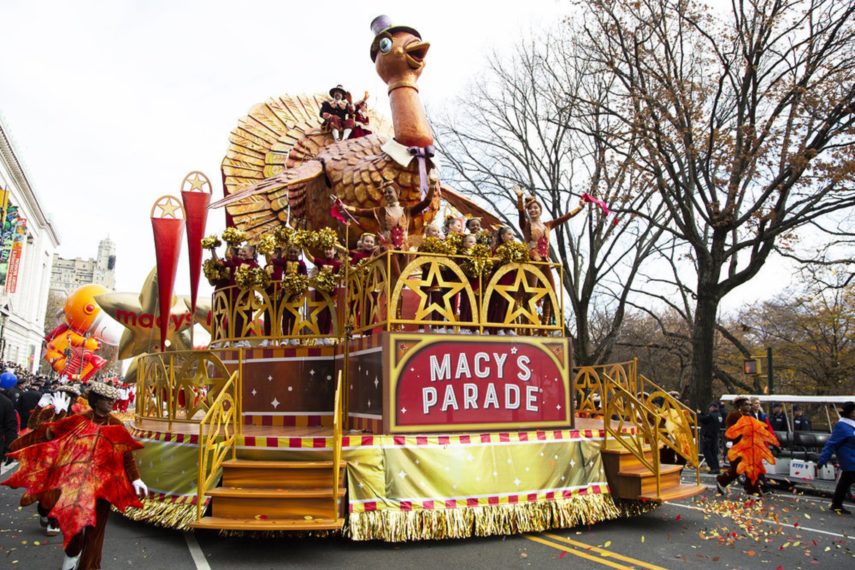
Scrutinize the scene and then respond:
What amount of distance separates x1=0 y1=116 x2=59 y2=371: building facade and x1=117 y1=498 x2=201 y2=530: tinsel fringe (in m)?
36.7

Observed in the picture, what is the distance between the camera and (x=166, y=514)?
6883 mm

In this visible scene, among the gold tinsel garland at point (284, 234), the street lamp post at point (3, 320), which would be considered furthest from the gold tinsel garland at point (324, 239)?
the street lamp post at point (3, 320)

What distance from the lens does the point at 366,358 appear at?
747cm

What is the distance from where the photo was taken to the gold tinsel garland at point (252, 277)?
8969 millimetres

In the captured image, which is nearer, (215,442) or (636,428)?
(215,442)

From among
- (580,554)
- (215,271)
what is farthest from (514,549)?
(215,271)

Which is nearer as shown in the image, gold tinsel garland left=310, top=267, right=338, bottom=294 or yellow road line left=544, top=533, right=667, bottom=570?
yellow road line left=544, top=533, right=667, bottom=570

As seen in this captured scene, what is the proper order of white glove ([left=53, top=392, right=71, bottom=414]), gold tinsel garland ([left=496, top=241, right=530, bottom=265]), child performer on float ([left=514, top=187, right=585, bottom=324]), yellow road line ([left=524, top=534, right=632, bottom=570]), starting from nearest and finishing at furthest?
1. yellow road line ([left=524, top=534, right=632, bottom=570])
2. white glove ([left=53, top=392, right=71, bottom=414])
3. gold tinsel garland ([left=496, top=241, right=530, bottom=265])
4. child performer on float ([left=514, top=187, right=585, bottom=324])

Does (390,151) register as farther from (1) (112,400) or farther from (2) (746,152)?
(2) (746,152)

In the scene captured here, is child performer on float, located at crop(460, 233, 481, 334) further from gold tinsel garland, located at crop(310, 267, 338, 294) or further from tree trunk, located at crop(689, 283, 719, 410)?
tree trunk, located at crop(689, 283, 719, 410)

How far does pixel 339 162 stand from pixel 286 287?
285 centimetres

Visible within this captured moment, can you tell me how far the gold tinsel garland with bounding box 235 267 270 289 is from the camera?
8.97 meters

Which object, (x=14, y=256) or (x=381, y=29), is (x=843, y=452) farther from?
(x=14, y=256)

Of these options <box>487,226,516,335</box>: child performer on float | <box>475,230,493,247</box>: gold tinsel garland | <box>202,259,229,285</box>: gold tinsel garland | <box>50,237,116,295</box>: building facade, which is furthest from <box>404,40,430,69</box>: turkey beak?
<box>50,237,116,295</box>: building facade
